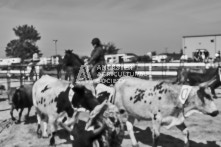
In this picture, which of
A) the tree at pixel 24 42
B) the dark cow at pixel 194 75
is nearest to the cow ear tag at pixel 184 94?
the dark cow at pixel 194 75

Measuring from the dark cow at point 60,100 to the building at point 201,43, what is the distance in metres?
42.3

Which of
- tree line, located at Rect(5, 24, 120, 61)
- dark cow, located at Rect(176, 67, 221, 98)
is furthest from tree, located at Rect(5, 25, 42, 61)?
dark cow, located at Rect(176, 67, 221, 98)

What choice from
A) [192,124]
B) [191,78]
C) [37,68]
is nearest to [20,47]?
[37,68]

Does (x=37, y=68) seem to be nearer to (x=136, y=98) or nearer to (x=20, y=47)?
(x=136, y=98)

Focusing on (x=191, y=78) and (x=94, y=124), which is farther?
(x=191, y=78)

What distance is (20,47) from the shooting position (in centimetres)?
5572

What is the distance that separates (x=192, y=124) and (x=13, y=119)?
5.43 meters

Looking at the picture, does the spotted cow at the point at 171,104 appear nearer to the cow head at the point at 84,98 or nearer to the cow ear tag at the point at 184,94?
the cow ear tag at the point at 184,94

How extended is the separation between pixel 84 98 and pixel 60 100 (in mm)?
984

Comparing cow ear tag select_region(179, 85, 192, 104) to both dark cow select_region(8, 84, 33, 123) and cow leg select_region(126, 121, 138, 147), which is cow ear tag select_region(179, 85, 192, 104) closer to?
cow leg select_region(126, 121, 138, 147)

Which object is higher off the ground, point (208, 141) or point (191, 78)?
point (191, 78)

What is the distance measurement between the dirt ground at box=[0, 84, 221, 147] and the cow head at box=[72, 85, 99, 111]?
71 cm

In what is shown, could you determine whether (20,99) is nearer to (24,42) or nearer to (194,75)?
(194,75)

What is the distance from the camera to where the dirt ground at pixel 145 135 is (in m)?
6.01
